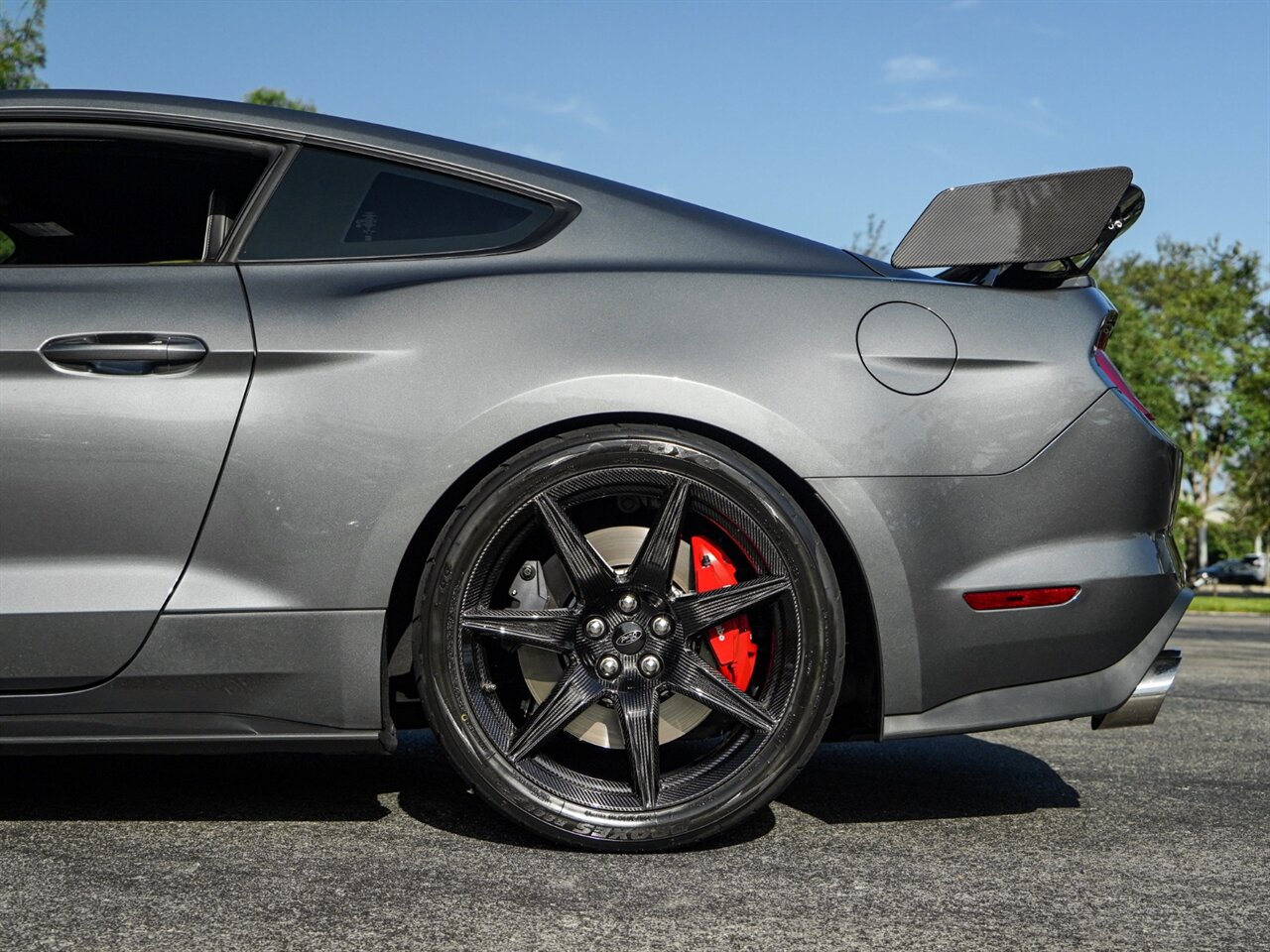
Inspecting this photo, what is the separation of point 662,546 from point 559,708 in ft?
1.24

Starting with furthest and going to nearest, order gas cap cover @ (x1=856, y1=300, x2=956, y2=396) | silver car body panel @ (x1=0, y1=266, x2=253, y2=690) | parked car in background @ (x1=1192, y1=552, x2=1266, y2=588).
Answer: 1. parked car in background @ (x1=1192, y1=552, x2=1266, y2=588)
2. gas cap cover @ (x1=856, y1=300, x2=956, y2=396)
3. silver car body panel @ (x1=0, y1=266, x2=253, y2=690)

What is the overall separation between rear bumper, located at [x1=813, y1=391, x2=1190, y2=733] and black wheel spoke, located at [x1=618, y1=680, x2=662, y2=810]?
47cm

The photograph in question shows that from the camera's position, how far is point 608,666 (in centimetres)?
250

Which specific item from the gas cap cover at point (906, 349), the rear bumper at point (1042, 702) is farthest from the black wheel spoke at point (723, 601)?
the gas cap cover at point (906, 349)

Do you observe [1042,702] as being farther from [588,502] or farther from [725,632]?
[588,502]

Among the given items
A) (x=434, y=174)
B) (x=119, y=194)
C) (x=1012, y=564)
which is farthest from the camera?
(x=119, y=194)

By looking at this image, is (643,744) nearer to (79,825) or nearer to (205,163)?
(79,825)

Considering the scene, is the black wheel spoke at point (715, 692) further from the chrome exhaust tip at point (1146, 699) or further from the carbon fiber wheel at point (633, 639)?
the chrome exhaust tip at point (1146, 699)

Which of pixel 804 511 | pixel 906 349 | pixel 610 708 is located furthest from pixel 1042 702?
pixel 610 708

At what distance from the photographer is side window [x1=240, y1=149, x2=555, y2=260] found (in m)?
2.70

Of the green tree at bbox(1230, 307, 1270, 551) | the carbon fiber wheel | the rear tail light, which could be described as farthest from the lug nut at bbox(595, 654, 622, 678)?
the green tree at bbox(1230, 307, 1270, 551)

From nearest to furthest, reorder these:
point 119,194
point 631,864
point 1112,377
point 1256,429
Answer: point 631,864 → point 1112,377 → point 119,194 → point 1256,429

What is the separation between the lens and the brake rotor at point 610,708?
2.62 meters

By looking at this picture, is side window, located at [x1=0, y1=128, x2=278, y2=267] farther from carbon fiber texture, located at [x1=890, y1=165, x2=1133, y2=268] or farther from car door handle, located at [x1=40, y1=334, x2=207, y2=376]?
carbon fiber texture, located at [x1=890, y1=165, x2=1133, y2=268]
